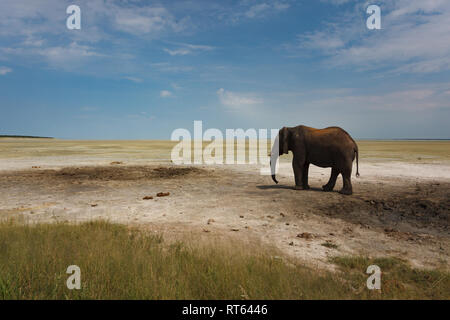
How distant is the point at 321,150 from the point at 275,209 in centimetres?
367

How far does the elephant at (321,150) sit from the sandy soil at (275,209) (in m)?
0.73

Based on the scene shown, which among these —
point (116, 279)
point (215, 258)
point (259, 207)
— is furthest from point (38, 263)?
point (259, 207)

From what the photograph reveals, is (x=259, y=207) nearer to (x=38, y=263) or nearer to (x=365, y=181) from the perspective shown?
(x=38, y=263)

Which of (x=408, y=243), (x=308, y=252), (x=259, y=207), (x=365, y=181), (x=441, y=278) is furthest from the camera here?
(x=365, y=181)

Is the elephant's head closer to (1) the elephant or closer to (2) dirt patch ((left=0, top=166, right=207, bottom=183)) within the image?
(1) the elephant

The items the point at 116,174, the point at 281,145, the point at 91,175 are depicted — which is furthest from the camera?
the point at 116,174

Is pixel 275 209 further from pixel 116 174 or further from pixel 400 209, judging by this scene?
pixel 116 174

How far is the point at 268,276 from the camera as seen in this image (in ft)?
13.2

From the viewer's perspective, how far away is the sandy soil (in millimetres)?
6133

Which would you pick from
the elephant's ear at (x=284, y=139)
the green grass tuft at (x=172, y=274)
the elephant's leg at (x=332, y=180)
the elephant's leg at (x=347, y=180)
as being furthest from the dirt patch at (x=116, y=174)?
the green grass tuft at (x=172, y=274)

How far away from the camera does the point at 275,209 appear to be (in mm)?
8781

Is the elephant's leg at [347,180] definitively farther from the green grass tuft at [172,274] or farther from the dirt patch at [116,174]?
the dirt patch at [116,174]

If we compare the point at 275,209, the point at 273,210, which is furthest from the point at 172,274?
the point at 275,209
